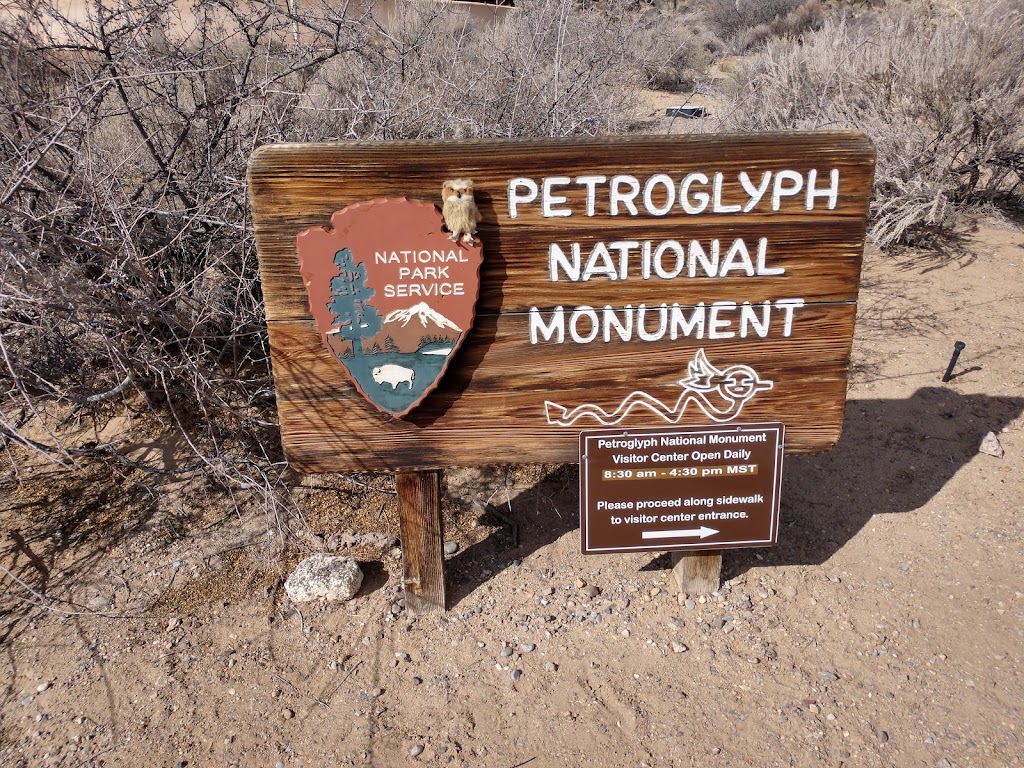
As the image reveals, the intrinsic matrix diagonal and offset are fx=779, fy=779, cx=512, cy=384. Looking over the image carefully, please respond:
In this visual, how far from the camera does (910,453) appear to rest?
13.0ft

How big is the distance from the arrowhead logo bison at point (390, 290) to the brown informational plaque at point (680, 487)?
2.10 ft

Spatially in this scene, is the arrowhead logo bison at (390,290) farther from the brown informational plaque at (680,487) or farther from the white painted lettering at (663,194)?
the brown informational plaque at (680,487)

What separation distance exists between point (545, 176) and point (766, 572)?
1922 mm

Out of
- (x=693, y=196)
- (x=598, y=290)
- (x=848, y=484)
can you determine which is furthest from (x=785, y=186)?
(x=848, y=484)

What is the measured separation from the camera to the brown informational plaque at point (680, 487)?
270 centimetres

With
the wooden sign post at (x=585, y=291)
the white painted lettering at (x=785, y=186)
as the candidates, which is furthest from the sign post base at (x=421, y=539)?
the white painted lettering at (x=785, y=186)

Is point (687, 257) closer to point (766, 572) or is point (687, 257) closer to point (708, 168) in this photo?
point (708, 168)

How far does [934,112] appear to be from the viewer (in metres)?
6.70

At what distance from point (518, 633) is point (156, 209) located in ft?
7.38

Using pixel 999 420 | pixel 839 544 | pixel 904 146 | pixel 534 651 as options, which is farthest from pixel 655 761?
pixel 904 146

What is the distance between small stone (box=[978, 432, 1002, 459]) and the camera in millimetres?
3910

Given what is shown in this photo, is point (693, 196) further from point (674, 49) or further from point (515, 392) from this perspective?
point (674, 49)

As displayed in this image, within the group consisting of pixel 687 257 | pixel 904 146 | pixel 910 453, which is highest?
pixel 687 257

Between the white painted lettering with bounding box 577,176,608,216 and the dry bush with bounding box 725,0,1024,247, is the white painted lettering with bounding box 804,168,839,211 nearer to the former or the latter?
the white painted lettering with bounding box 577,176,608,216
